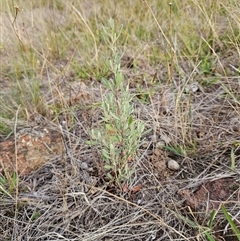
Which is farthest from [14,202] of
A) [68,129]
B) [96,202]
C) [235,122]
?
[235,122]

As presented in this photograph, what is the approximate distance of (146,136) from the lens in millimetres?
1432

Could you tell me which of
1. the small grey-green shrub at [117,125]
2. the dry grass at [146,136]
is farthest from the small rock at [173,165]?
the small grey-green shrub at [117,125]

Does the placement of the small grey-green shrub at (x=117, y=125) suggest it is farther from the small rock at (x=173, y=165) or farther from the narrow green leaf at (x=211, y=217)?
the narrow green leaf at (x=211, y=217)

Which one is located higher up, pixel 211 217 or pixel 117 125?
pixel 117 125

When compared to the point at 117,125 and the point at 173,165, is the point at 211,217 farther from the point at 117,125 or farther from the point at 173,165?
the point at 117,125

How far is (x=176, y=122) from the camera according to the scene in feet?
4.50

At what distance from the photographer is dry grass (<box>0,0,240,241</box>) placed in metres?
1.14

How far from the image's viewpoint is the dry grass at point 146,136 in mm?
1143

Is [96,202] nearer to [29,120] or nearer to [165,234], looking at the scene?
[165,234]

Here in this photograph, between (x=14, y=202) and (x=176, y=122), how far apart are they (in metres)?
0.66

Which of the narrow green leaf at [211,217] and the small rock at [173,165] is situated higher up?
the narrow green leaf at [211,217]

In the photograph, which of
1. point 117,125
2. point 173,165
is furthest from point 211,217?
point 117,125

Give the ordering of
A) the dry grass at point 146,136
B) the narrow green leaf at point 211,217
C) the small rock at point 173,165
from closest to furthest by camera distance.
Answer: the narrow green leaf at point 211,217, the dry grass at point 146,136, the small rock at point 173,165

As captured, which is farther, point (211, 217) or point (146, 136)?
point (146, 136)
